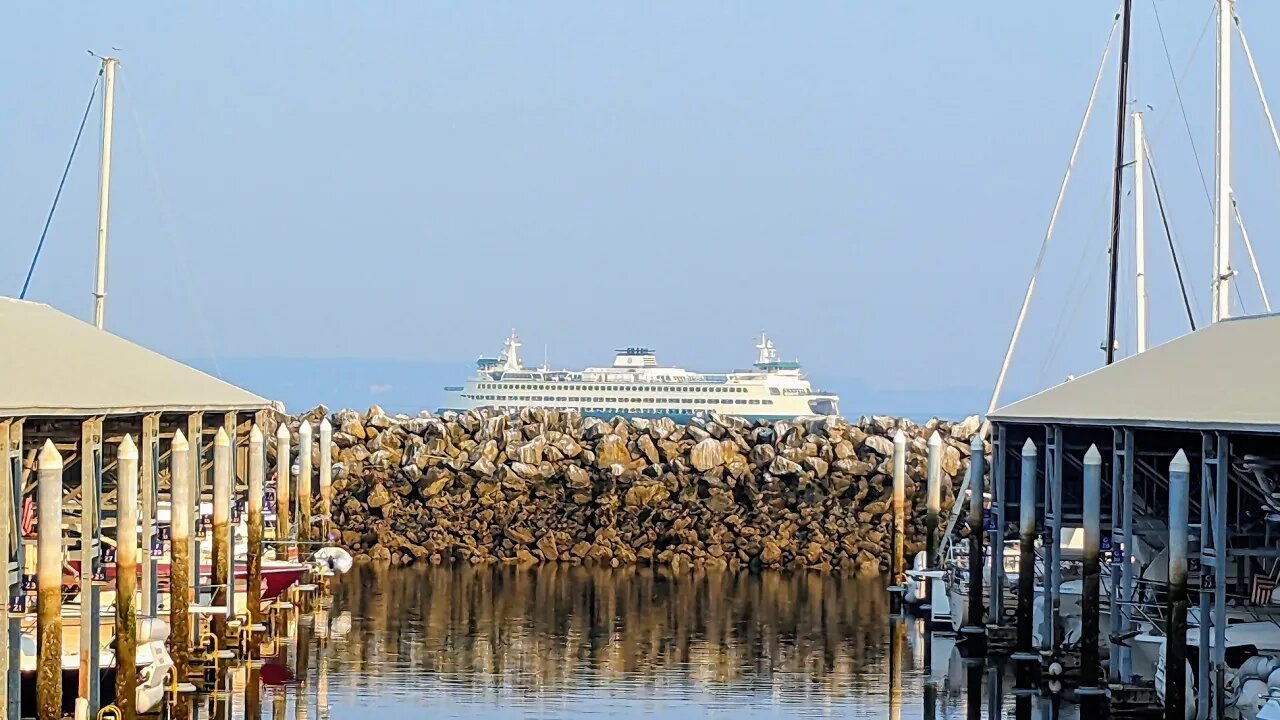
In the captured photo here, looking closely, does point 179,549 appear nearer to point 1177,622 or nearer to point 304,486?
point 1177,622

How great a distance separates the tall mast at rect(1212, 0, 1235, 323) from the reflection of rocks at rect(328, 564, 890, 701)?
23.9 feet

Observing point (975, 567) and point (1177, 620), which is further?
point (975, 567)

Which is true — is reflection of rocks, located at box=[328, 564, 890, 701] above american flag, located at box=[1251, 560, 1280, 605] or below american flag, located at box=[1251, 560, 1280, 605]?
below

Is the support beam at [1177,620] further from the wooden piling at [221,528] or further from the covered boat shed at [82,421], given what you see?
the wooden piling at [221,528]

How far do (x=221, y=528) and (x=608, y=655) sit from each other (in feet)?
18.9

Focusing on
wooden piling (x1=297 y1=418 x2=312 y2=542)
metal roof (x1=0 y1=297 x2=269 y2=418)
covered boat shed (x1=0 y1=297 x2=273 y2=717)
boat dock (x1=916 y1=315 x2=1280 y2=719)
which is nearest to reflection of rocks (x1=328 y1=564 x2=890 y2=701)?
wooden piling (x1=297 y1=418 x2=312 y2=542)

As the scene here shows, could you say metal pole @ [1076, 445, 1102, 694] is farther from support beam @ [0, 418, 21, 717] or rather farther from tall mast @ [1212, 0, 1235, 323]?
support beam @ [0, 418, 21, 717]

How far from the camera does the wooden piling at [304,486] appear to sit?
34.3 m

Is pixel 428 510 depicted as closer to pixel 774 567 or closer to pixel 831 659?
pixel 774 567

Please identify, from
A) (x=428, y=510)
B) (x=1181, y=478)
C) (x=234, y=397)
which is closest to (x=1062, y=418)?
(x=1181, y=478)

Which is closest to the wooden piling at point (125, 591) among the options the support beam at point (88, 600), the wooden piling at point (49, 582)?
the support beam at point (88, 600)

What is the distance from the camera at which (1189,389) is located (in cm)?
2247

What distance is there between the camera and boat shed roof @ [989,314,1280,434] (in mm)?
19938

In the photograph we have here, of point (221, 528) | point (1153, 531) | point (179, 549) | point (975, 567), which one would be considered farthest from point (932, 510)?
point (179, 549)
